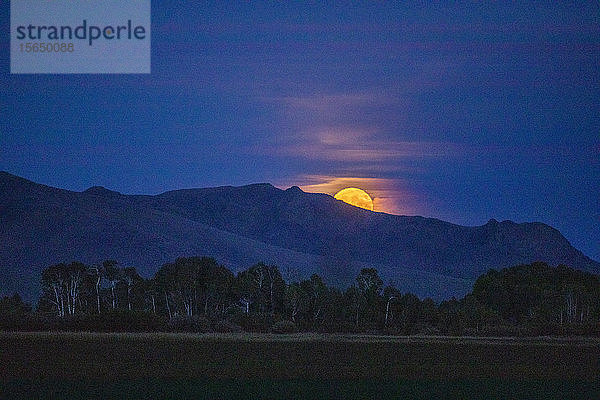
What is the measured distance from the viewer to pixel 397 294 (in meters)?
82.9

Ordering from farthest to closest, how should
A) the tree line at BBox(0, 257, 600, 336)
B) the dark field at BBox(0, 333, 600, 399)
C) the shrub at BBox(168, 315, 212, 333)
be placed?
the tree line at BBox(0, 257, 600, 336) < the shrub at BBox(168, 315, 212, 333) < the dark field at BBox(0, 333, 600, 399)

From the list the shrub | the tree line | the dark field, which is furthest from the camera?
the tree line

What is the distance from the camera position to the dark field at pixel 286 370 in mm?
30328

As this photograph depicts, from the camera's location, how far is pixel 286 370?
123ft

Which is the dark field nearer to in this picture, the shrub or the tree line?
the shrub

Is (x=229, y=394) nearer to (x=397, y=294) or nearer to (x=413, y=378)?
(x=413, y=378)

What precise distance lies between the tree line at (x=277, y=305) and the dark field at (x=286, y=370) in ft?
57.4

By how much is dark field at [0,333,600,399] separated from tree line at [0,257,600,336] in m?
17.5

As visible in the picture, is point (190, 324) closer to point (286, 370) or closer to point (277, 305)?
point (277, 305)

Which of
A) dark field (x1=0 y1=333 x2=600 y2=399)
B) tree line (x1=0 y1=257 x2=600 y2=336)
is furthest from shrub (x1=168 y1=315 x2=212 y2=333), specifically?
dark field (x1=0 y1=333 x2=600 y2=399)

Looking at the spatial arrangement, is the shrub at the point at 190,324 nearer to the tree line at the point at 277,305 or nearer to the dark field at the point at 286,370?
the tree line at the point at 277,305

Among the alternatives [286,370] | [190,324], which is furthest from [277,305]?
[286,370]

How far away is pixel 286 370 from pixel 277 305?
48598 mm

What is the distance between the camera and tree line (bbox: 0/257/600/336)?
241 feet
